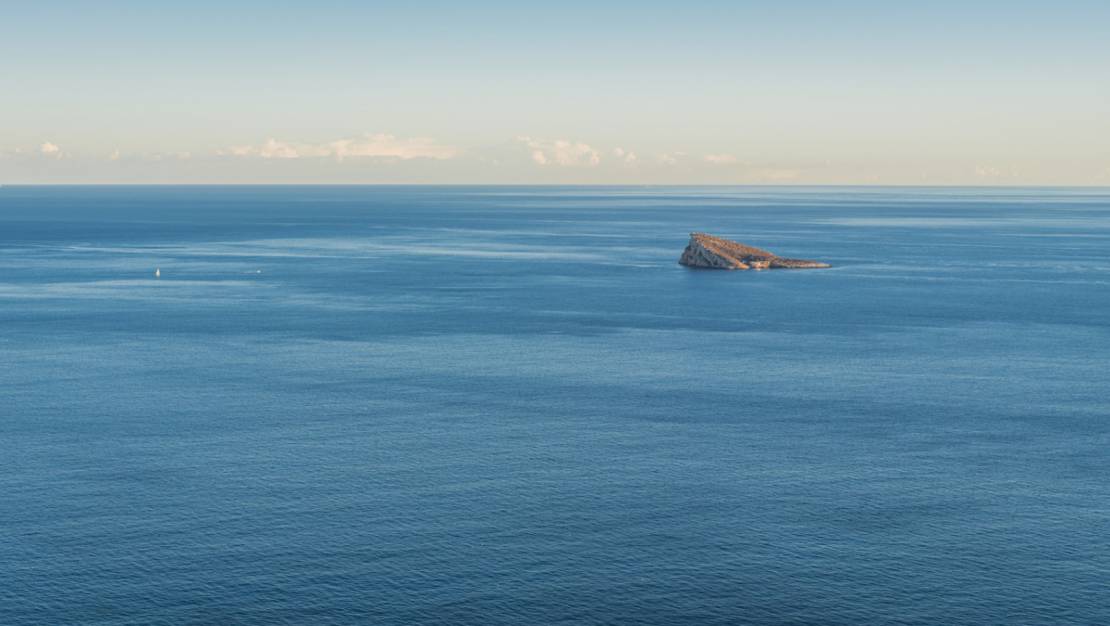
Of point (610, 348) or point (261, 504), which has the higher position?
point (610, 348)

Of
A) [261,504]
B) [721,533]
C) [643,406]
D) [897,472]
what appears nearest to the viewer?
[721,533]

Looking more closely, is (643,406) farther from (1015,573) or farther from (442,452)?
(1015,573)

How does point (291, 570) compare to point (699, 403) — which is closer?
point (291, 570)

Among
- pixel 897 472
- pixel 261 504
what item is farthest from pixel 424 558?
pixel 897 472

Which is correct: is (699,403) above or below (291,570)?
above

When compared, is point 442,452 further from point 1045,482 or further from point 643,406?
point 1045,482

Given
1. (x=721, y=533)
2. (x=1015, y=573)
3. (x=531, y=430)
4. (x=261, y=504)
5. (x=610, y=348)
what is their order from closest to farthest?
(x=1015, y=573)
(x=721, y=533)
(x=261, y=504)
(x=531, y=430)
(x=610, y=348)

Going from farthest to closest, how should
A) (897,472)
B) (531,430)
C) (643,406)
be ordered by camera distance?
1. (643,406)
2. (531,430)
3. (897,472)

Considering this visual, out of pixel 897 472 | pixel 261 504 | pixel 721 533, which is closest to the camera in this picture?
pixel 721 533

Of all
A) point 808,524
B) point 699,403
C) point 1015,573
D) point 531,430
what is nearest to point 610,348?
point 699,403

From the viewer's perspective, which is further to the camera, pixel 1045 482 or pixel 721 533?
pixel 1045 482
